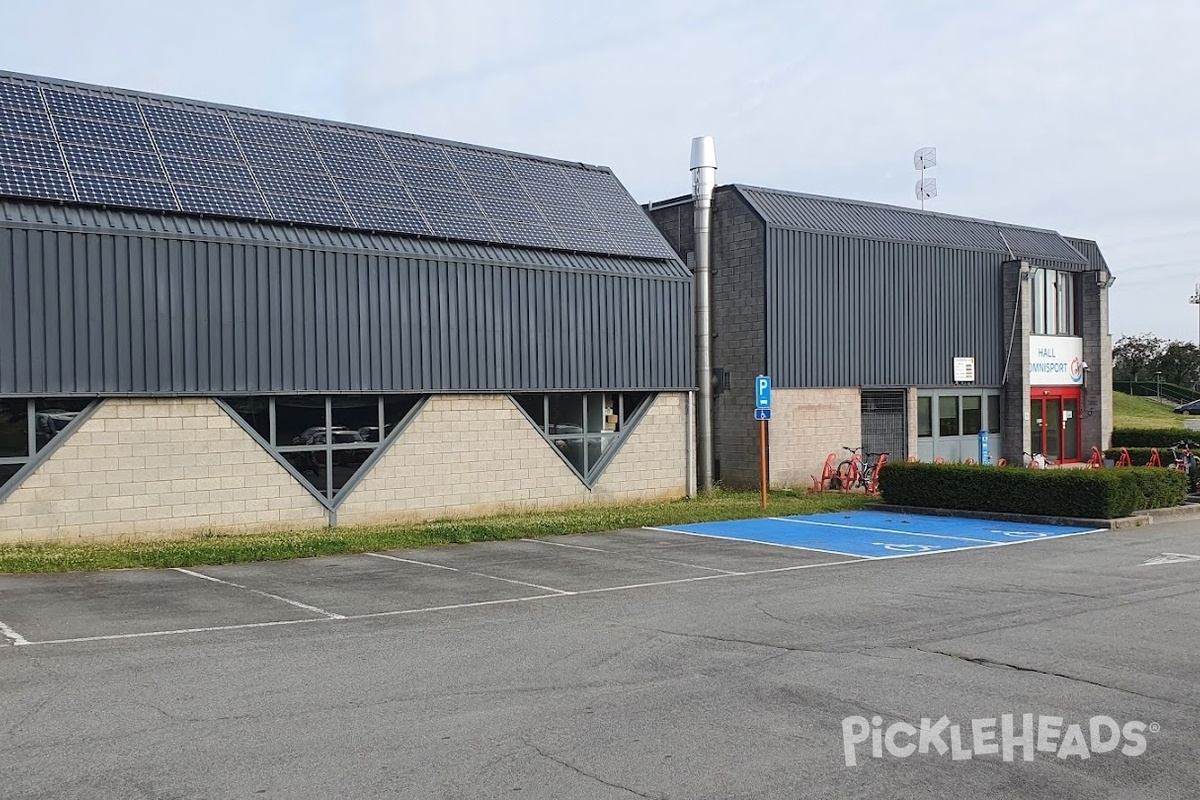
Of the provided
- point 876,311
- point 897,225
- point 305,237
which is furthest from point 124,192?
point 897,225

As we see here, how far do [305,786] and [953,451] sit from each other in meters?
26.3

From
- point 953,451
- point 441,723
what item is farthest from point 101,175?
point 953,451

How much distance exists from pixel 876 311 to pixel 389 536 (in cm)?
1558

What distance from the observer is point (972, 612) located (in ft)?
36.4

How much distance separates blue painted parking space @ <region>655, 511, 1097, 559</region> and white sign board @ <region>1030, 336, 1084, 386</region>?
12.5 meters

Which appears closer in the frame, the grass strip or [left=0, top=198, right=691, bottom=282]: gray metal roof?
the grass strip

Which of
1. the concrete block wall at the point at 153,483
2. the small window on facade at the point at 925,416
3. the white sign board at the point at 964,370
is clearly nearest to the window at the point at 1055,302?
the white sign board at the point at 964,370

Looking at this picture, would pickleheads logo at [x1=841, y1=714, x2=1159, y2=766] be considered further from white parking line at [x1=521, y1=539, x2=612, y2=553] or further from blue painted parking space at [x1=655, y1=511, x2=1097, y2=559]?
white parking line at [x1=521, y1=539, x2=612, y2=553]

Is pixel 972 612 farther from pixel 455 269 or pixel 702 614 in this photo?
pixel 455 269

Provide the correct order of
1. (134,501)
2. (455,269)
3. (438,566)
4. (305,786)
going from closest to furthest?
1. (305,786)
2. (438,566)
3. (134,501)
4. (455,269)

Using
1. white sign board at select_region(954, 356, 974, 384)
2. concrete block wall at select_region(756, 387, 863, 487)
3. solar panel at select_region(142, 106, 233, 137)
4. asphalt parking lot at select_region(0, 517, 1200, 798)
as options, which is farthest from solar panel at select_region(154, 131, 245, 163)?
white sign board at select_region(954, 356, 974, 384)

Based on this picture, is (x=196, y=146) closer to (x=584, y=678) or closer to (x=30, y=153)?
(x=30, y=153)

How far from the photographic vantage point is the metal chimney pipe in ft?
78.9

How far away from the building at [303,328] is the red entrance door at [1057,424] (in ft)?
45.6
